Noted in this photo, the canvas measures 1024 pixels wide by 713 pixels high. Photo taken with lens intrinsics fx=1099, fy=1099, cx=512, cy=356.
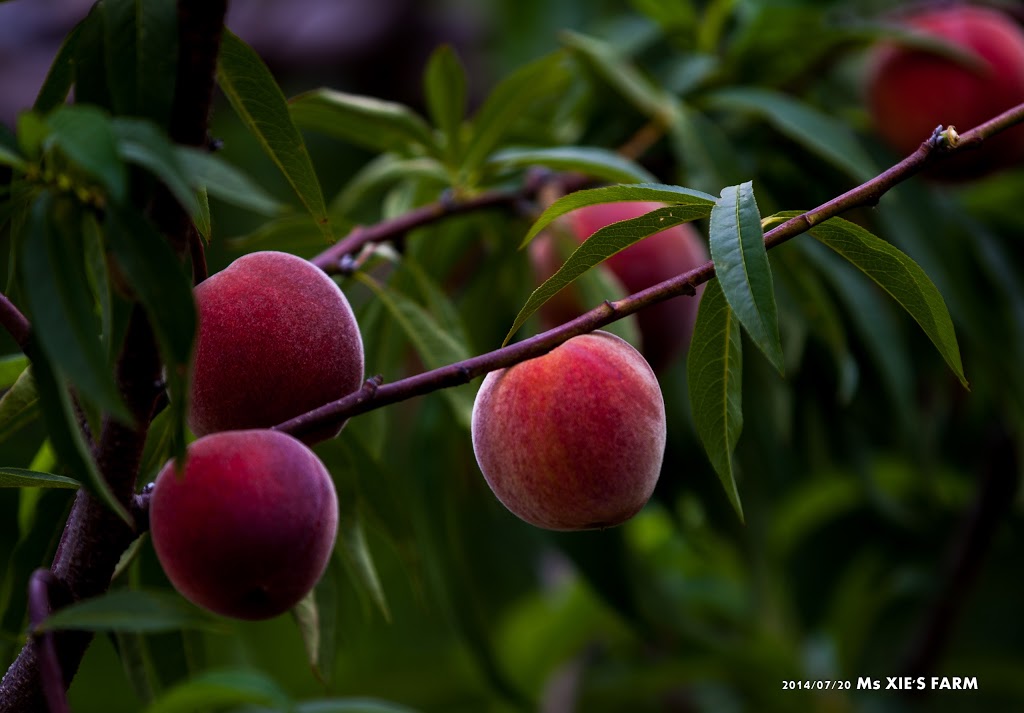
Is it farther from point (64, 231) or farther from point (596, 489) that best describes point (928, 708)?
point (64, 231)

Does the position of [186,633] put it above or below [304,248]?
below

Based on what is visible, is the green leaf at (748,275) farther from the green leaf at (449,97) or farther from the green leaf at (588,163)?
the green leaf at (449,97)

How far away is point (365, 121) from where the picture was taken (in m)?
0.74

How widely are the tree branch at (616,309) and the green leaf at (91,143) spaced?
123mm

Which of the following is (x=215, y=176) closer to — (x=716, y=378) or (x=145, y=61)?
(x=145, y=61)

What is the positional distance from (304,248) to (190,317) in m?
0.45

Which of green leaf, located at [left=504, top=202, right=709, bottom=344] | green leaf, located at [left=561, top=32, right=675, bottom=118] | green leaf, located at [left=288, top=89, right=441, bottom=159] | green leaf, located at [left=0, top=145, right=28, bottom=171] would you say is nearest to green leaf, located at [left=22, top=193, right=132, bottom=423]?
green leaf, located at [left=0, top=145, right=28, bottom=171]

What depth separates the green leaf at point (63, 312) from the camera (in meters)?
0.29

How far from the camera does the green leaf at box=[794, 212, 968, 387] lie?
37 centimetres

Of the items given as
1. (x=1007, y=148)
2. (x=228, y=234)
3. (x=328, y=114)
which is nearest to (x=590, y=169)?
(x=328, y=114)

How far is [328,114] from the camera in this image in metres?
0.73

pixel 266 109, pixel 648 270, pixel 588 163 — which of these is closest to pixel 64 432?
pixel 266 109

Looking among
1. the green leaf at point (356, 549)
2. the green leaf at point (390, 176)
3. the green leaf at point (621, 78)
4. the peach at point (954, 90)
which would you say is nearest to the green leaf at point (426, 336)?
the green leaf at point (356, 549)

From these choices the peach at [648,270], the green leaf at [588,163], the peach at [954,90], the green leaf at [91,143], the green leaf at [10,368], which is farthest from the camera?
the peach at [954,90]
